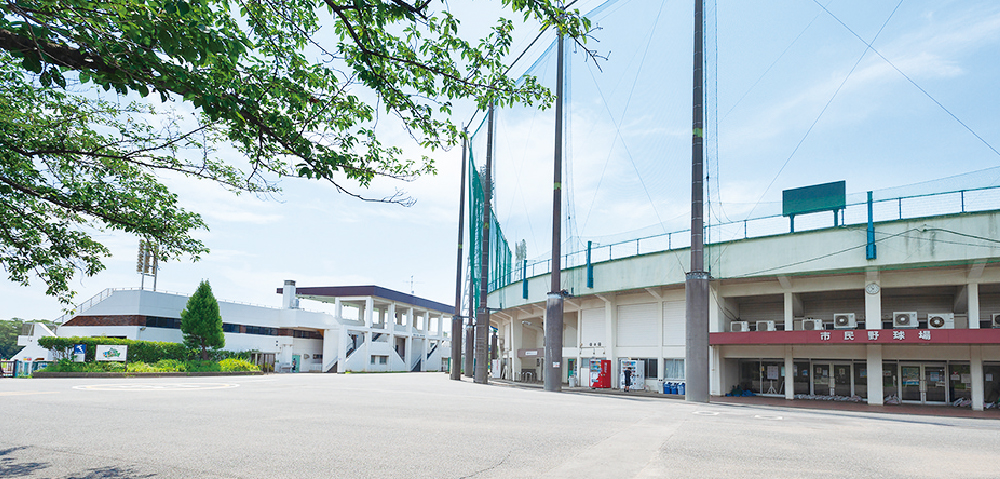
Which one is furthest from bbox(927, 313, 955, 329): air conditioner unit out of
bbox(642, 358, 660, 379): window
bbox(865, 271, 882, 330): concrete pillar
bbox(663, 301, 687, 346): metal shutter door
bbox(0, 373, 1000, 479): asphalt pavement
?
bbox(0, 373, 1000, 479): asphalt pavement

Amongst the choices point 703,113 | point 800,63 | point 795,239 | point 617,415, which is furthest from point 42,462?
point 800,63

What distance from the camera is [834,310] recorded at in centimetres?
2858

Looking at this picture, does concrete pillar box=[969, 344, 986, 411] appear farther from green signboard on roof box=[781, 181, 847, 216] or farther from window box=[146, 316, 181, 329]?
window box=[146, 316, 181, 329]

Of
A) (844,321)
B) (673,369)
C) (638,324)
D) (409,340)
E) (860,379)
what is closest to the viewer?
(844,321)

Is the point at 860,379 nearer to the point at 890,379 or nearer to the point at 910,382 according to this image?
the point at 890,379

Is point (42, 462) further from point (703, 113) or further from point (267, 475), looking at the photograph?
point (703, 113)

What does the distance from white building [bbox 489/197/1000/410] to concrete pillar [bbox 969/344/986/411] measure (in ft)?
0.12

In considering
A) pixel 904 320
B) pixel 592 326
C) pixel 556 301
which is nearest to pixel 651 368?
pixel 592 326

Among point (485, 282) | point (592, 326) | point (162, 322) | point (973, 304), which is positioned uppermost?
point (485, 282)

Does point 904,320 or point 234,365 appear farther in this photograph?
point 234,365

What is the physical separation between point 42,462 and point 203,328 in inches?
1585

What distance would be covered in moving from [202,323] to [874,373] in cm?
3902

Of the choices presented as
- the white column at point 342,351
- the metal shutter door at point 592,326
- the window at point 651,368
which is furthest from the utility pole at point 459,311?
the white column at point 342,351

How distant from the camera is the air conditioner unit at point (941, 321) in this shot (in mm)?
24023
